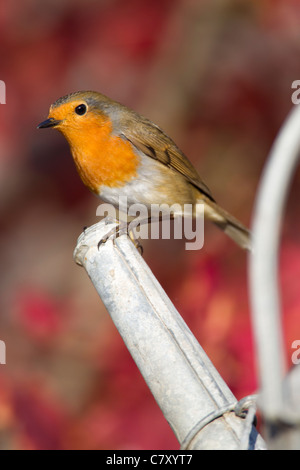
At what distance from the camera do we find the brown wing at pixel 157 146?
292cm

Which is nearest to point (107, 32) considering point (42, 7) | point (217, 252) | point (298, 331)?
point (42, 7)

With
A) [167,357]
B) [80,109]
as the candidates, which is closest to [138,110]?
[80,109]

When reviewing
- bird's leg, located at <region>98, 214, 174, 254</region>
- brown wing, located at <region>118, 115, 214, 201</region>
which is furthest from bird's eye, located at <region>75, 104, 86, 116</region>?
bird's leg, located at <region>98, 214, 174, 254</region>

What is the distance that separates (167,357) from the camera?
1.64 meters

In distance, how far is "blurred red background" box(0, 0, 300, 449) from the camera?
3.53 metres

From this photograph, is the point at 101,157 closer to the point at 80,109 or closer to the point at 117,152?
the point at 117,152

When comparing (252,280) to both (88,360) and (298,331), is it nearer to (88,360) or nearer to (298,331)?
(298,331)

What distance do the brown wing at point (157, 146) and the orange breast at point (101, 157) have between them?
10 cm

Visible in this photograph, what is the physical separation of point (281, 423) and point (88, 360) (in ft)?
8.38

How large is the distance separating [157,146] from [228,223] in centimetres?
60

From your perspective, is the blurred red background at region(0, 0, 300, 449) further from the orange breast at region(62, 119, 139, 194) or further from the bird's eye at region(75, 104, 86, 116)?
the bird's eye at region(75, 104, 86, 116)

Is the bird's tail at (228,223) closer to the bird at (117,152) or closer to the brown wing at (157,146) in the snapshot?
the brown wing at (157,146)

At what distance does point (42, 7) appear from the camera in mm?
4312

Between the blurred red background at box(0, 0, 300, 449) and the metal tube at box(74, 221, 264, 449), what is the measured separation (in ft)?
5.10
